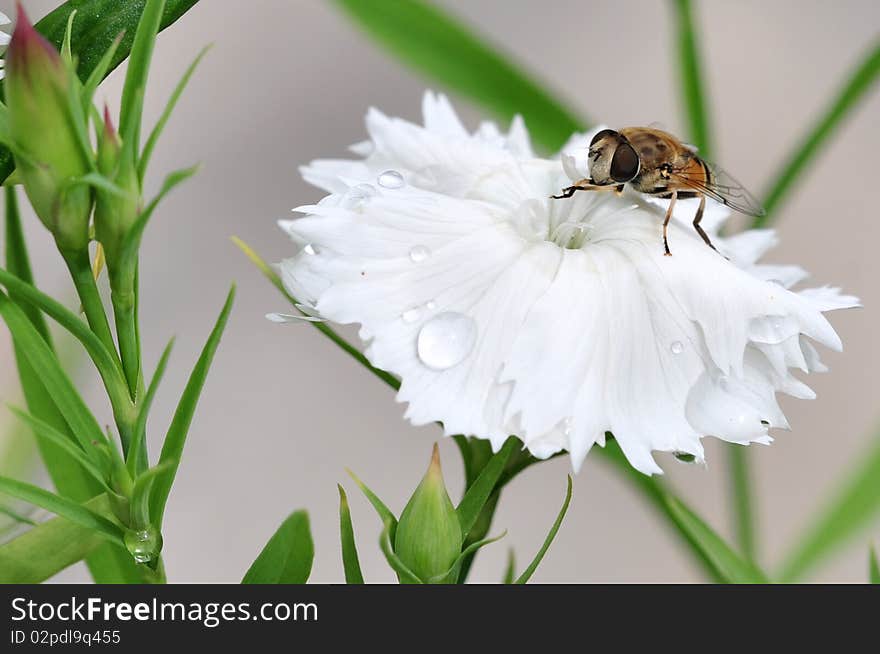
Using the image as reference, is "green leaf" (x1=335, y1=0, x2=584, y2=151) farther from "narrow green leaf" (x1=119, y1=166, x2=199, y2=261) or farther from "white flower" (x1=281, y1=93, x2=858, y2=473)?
"narrow green leaf" (x1=119, y1=166, x2=199, y2=261)

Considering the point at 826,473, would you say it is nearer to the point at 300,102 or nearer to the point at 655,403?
the point at 300,102

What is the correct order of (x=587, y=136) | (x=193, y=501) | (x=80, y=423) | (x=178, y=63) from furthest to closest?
(x=178, y=63) < (x=193, y=501) < (x=587, y=136) < (x=80, y=423)

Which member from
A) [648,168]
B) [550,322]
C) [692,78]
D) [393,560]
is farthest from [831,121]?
[393,560]

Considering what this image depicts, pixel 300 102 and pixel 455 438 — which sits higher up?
pixel 455 438

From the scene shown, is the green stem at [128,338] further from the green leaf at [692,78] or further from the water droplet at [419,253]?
the green leaf at [692,78]

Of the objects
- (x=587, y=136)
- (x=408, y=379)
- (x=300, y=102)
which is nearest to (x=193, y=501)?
(x=300, y=102)

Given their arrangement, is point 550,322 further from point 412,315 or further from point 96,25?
point 96,25

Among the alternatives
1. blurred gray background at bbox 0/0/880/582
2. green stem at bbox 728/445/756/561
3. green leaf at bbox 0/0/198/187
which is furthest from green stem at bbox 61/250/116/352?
blurred gray background at bbox 0/0/880/582
